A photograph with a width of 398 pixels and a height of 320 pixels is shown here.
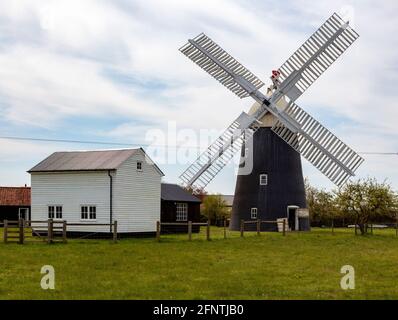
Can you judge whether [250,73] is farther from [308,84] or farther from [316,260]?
[316,260]

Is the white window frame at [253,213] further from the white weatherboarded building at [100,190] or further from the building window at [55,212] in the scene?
the building window at [55,212]

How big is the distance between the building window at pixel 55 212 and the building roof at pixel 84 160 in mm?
1982

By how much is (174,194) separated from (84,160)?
30.5 ft

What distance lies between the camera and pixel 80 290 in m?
13.0

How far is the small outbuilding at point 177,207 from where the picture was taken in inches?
1542

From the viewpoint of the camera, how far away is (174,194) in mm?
41156

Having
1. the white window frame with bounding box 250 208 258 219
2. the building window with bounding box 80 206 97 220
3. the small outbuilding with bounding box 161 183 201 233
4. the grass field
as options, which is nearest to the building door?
the small outbuilding with bounding box 161 183 201 233

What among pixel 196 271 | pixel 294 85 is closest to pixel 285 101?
pixel 294 85

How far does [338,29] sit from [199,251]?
17.2 metres

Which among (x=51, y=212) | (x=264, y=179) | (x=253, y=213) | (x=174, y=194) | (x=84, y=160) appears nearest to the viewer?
(x=51, y=212)

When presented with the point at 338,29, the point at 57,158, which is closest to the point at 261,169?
the point at 338,29

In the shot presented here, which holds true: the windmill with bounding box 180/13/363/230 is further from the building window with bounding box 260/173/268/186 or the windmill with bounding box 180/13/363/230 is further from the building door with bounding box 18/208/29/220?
the building door with bounding box 18/208/29/220

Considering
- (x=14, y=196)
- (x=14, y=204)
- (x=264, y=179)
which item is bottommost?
(x=14, y=204)

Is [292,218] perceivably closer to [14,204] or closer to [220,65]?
[220,65]
